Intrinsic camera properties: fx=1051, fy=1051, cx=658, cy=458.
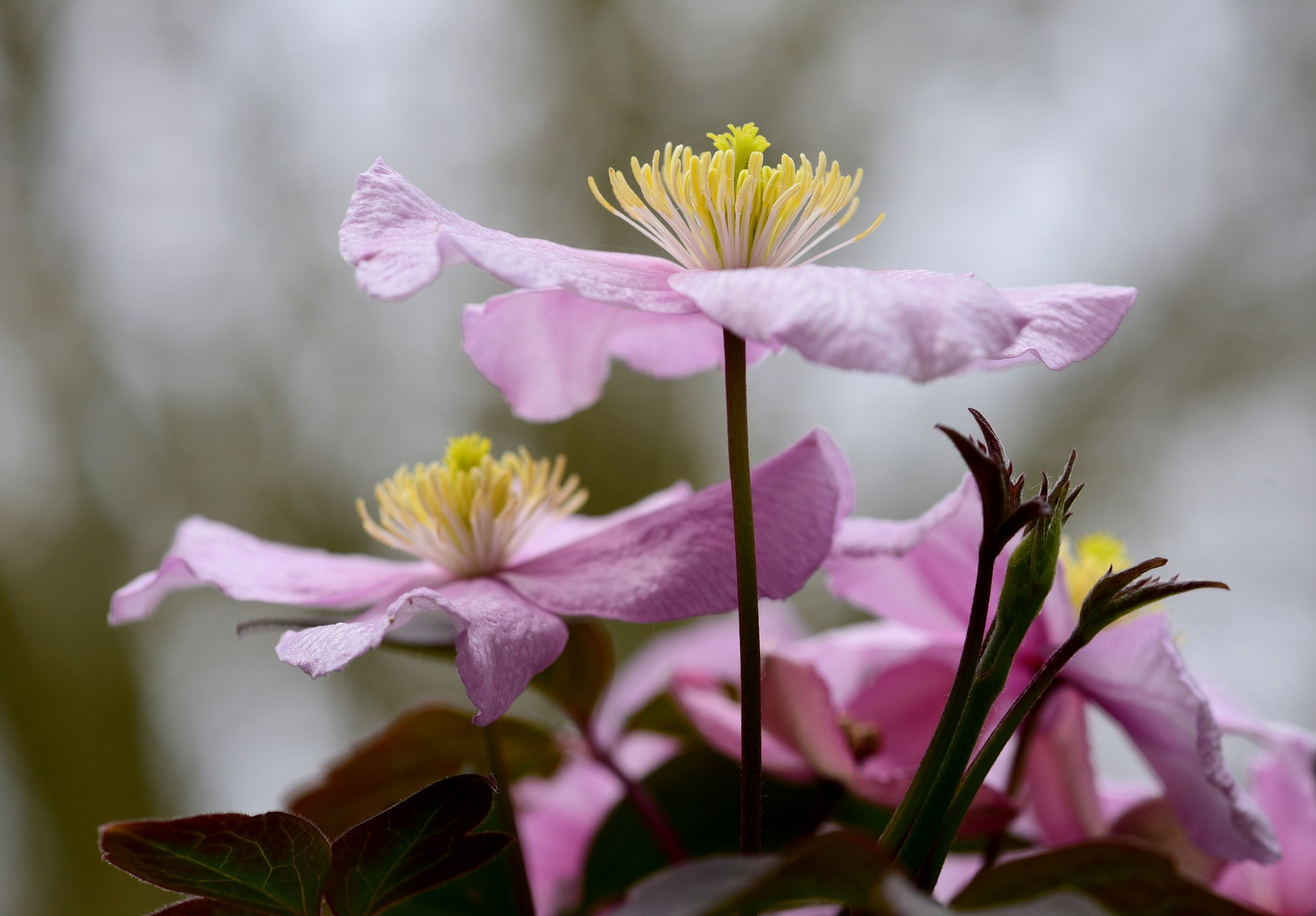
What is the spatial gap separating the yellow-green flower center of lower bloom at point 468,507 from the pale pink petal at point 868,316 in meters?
0.14

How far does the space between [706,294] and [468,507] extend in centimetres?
15

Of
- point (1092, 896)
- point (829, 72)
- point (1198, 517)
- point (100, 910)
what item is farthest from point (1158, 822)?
point (829, 72)

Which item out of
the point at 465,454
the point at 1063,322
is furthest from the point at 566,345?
the point at 1063,322

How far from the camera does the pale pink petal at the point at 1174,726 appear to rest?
253mm

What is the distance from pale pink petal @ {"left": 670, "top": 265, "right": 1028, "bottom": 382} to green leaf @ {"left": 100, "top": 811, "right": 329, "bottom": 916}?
0.45ft

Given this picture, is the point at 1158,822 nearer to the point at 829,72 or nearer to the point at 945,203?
the point at 945,203

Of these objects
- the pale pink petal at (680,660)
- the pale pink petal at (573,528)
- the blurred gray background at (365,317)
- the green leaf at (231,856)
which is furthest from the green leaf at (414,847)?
the blurred gray background at (365,317)

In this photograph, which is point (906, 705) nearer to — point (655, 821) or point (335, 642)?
point (655, 821)

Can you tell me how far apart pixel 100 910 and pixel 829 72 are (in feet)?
9.35

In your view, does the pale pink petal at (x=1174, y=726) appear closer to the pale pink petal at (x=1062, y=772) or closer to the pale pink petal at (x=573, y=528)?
the pale pink petal at (x=1062, y=772)

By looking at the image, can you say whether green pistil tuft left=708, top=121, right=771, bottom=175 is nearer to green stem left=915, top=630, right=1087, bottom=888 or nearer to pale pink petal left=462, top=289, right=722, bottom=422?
pale pink petal left=462, top=289, right=722, bottom=422

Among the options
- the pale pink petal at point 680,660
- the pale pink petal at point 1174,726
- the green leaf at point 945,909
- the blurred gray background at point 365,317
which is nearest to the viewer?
the green leaf at point 945,909

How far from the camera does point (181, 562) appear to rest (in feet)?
0.97

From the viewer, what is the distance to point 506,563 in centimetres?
34
